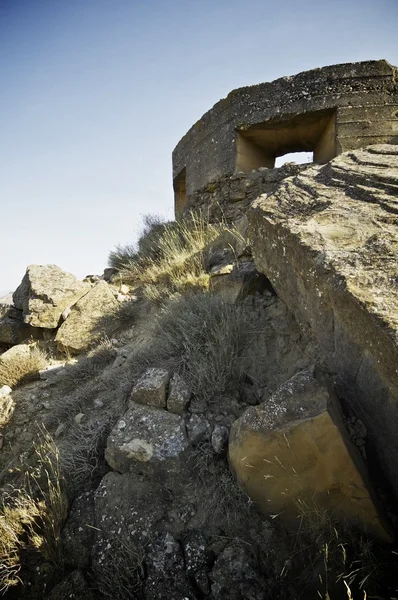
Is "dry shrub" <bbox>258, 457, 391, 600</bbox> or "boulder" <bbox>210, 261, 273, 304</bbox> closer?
"dry shrub" <bbox>258, 457, 391, 600</bbox>

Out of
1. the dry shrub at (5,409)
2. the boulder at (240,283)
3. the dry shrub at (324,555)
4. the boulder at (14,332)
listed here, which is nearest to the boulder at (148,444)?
the dry shrub at (324,555)

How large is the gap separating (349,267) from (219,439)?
1.24 meters

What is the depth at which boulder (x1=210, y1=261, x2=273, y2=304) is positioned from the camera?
112 inches

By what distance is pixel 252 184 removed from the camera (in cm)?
534

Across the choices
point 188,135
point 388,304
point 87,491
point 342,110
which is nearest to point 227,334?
point 388,304

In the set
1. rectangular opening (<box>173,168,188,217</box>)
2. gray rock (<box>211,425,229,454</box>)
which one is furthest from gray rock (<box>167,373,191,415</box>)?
rectangular opening (<box>173,168,188,217</box>)

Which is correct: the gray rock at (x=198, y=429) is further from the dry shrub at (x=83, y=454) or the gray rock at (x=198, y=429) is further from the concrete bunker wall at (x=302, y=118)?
the concrete bunker wall at (x=302, y=118)

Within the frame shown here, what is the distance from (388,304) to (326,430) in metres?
0.63

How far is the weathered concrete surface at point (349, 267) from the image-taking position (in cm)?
139

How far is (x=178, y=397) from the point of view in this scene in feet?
7.07

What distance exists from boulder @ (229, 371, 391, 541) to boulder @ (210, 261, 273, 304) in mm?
1284

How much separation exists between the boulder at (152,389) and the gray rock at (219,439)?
445mm

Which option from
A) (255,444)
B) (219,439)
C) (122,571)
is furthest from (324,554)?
(122,571)

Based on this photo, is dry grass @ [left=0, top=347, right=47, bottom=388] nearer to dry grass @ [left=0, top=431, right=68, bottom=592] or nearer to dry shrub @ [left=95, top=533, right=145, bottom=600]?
dry grass @ [left=0, top=431, right=68, bottom=592]
